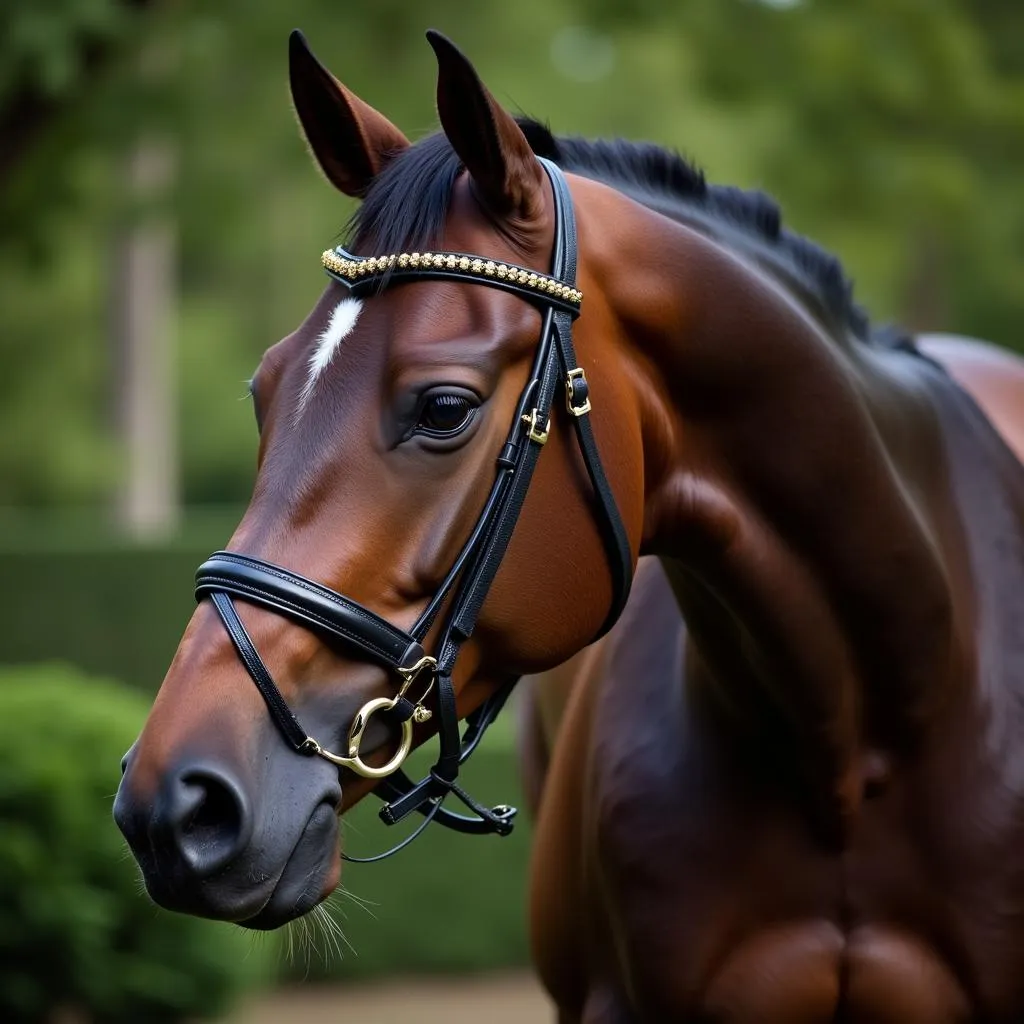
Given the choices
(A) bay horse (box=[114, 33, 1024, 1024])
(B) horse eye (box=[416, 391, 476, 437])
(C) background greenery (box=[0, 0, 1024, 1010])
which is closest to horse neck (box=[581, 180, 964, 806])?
(A) bay horse (box=[114, 33, 1024, 1024])

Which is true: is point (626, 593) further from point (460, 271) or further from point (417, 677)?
point (460, 271)

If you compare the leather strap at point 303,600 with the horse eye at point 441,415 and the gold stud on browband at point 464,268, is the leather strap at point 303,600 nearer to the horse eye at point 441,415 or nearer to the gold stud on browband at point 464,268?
the horse eye at point 441,415

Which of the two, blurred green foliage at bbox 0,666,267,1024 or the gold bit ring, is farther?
blurred green foliage at bbox 0,666,267,1024

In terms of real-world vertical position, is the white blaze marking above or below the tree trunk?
below

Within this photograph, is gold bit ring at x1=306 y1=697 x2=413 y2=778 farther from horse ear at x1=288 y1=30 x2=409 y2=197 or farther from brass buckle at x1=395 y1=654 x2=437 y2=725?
horse ear at x1=288 y1=30 x2=409 y2=197

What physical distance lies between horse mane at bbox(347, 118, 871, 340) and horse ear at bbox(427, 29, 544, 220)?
0.27 ft

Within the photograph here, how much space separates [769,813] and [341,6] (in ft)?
21.6

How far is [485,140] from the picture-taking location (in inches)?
82.4

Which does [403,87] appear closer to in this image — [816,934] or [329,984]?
[329,984]

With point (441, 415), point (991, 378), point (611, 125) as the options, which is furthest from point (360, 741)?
point (611, 125)

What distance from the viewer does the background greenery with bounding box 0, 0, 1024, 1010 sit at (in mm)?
6309

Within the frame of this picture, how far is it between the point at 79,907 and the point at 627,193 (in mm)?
3856

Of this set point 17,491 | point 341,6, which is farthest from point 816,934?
point 17,491

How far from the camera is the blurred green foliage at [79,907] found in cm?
530
